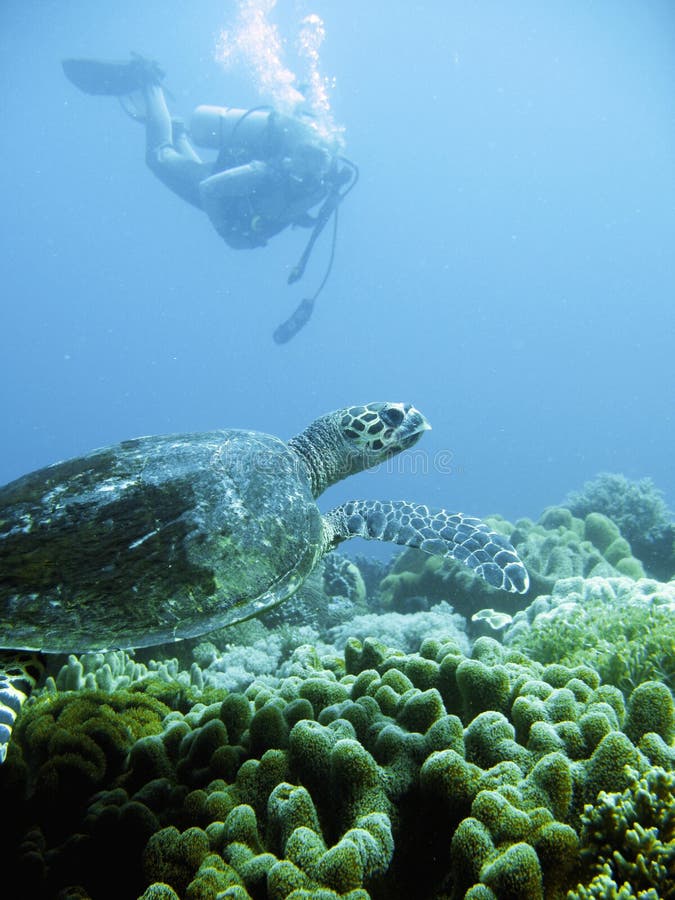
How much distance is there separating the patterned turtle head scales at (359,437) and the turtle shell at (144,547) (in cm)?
115

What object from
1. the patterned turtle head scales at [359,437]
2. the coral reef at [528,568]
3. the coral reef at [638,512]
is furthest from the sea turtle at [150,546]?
the coral reef at [638,512]

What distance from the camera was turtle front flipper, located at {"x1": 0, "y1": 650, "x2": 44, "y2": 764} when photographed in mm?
2177

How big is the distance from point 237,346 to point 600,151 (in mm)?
95504

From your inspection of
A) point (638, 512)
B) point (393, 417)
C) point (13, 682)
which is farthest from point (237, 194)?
point (13, 682)

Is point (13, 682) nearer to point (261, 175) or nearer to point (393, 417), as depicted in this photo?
point (393, 417)

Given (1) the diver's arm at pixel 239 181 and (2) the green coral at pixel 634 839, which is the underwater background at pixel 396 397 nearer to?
Result: (2) the green coral at pixel 634 839

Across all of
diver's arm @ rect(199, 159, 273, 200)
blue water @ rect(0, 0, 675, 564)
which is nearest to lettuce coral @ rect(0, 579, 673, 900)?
diver's arm @ rect(199, 159, 273, 200)

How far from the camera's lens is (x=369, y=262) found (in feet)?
400

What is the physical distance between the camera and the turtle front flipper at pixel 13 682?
218 centimetres

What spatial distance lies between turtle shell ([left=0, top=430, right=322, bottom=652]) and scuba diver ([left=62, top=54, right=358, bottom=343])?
664 inches

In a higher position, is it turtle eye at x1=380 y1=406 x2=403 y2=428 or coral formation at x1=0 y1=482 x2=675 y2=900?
turtle eye at x1=380 y1=406 x2=403 y2=428

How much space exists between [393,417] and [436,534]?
1220 millimetres

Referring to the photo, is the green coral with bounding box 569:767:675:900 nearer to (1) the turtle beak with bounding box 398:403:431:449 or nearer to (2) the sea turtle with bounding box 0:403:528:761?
(2) the sea turtle with bounding box 0:403:528:761

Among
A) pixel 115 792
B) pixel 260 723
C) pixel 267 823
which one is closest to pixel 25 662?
pixel 115 792
